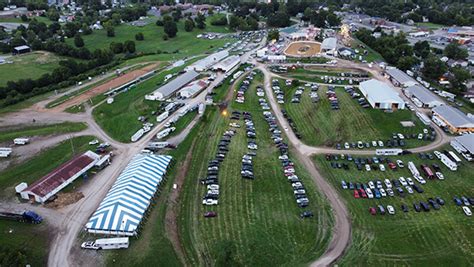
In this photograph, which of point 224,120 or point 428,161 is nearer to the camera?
point 428,161

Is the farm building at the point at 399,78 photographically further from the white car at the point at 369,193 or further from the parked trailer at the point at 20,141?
the parked trailer at the point at 20,141

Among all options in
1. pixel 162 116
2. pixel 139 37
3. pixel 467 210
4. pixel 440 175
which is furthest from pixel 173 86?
pixel 139 37

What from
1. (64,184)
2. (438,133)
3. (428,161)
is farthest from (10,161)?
(438,133)

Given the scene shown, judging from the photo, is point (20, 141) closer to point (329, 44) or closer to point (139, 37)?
point (329, 44)

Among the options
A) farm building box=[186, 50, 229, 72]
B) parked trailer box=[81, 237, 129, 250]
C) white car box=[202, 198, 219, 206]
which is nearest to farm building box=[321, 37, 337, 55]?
farm building box=[186, 50, 229, 72]

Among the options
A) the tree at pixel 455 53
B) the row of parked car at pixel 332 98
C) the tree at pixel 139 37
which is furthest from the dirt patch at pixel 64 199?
the tree at pixel 455 53

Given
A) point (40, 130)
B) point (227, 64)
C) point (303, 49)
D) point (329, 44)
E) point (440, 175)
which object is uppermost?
point (329, 44)

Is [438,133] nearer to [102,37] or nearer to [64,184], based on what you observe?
[64,184]
